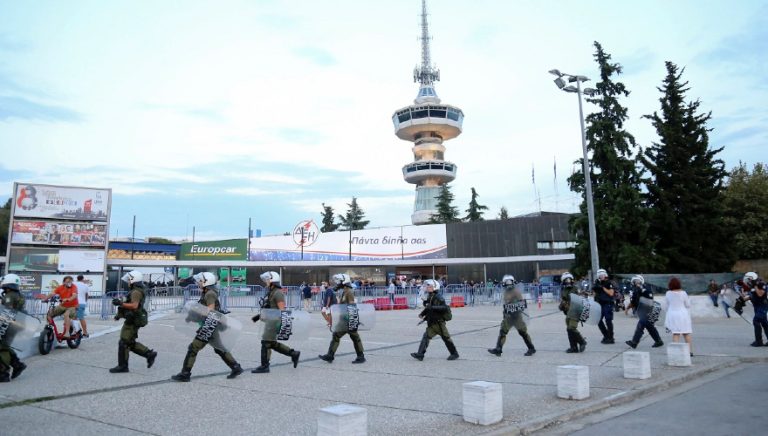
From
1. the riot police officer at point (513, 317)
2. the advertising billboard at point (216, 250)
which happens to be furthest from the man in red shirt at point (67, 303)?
the advertising billboard at point (216, 250)

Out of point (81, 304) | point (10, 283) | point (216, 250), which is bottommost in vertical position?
point (81, 304)

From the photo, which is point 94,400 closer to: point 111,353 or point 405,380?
point 405,380

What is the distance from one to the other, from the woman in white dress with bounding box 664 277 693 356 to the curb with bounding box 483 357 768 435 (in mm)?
1266

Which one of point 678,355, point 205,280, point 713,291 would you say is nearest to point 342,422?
point 205,280

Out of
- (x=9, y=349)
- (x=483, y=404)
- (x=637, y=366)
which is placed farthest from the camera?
(x=9, y=349)

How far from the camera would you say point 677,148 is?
35.0m

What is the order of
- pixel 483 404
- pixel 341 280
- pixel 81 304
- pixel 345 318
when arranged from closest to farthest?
pixel 483 404 < pixel 345 318 < pixel 341 280 < pixel 81 304

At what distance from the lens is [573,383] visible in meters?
6.74

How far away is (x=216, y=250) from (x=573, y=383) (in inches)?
2795

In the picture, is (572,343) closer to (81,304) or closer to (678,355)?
(678,355)

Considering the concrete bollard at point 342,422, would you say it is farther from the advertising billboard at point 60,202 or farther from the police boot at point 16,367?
the advertising billboard at point 60,202

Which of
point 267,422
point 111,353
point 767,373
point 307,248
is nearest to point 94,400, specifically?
point 267,422

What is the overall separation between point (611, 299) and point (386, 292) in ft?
64.4

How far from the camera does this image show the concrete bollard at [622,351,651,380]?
26.2 feet
